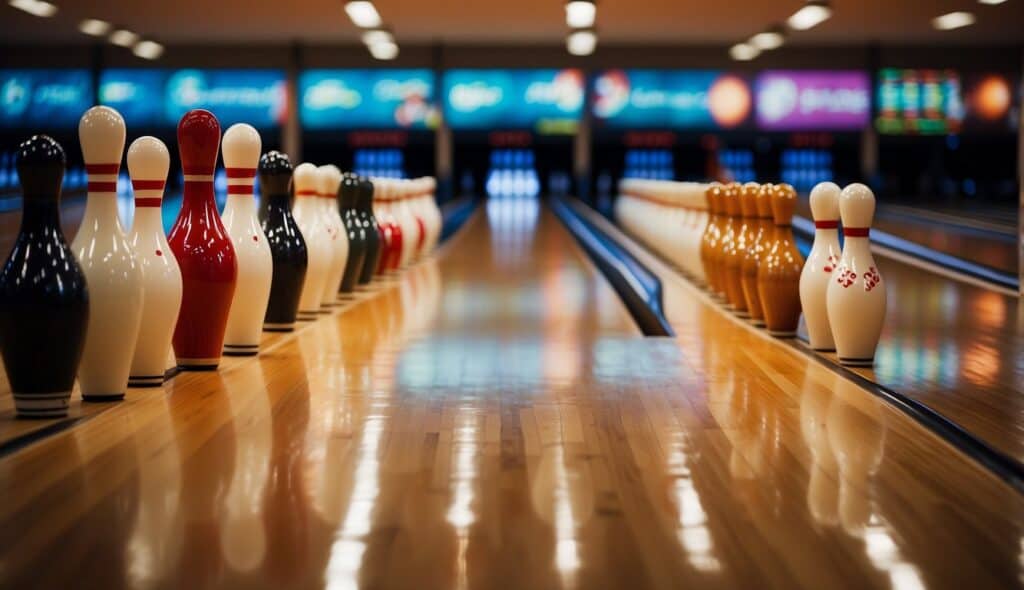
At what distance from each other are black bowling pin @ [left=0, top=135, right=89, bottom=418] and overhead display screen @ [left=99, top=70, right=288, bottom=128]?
53.1ft

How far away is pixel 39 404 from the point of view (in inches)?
110

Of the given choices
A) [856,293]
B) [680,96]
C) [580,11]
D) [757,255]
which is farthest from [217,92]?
[856,293]

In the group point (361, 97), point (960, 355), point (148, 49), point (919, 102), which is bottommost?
point (960, 355)

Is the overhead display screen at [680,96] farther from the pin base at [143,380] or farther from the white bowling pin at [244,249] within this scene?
the pin base at [143,380]

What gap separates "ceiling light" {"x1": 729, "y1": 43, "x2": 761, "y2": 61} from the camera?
17312 millimetres

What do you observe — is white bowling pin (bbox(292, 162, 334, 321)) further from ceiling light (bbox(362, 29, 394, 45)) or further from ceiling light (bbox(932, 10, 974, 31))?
ceiling light (bbox(932, 10, 974, 31))

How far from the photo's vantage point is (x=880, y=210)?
15234mm

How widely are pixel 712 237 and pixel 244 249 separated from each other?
9.49 feet

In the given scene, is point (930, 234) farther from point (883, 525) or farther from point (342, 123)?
point (342, 123)

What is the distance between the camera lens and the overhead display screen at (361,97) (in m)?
18.8

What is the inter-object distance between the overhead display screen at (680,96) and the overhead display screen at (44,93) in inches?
290

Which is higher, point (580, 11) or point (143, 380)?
point (580, 11)

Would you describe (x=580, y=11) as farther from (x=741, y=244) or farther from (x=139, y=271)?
(x=139, y=271)

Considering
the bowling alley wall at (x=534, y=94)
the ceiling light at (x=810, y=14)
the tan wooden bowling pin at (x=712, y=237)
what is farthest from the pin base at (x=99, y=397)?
the bowling alley wall at (x=534, y=94)
